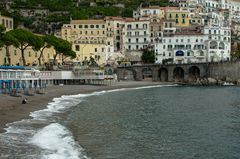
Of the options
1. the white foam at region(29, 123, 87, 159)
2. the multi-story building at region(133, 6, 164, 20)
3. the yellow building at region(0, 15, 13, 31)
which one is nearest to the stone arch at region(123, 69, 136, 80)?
the multi-story building at region(133, 6, 164, 20)

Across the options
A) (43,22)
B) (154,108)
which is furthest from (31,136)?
(43,22)

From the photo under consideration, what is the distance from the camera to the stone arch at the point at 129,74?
128m

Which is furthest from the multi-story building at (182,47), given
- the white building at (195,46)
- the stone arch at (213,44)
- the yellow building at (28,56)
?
the yellow building at (28,56)

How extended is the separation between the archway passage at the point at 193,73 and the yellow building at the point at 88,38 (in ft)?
82.5

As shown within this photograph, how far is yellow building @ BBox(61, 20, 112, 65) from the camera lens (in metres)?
131

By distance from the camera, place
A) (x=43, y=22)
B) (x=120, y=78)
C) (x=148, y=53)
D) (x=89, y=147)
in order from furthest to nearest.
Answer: (x=43, y=22)
(x=148, y=53)
(x=120, y=78)
(x=89, y=147)

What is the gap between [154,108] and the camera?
194 ft

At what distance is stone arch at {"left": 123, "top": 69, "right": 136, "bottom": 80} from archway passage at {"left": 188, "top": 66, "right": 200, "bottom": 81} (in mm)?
16082

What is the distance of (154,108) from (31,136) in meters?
28.5

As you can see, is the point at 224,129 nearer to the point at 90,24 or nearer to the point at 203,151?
the point at 203,151

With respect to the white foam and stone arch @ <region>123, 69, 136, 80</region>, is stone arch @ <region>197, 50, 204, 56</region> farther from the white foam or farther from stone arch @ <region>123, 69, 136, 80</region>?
the white foam

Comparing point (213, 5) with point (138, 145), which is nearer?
point (138, 145)

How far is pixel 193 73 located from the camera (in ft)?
435

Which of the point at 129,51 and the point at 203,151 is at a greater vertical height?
the point at 129,51
